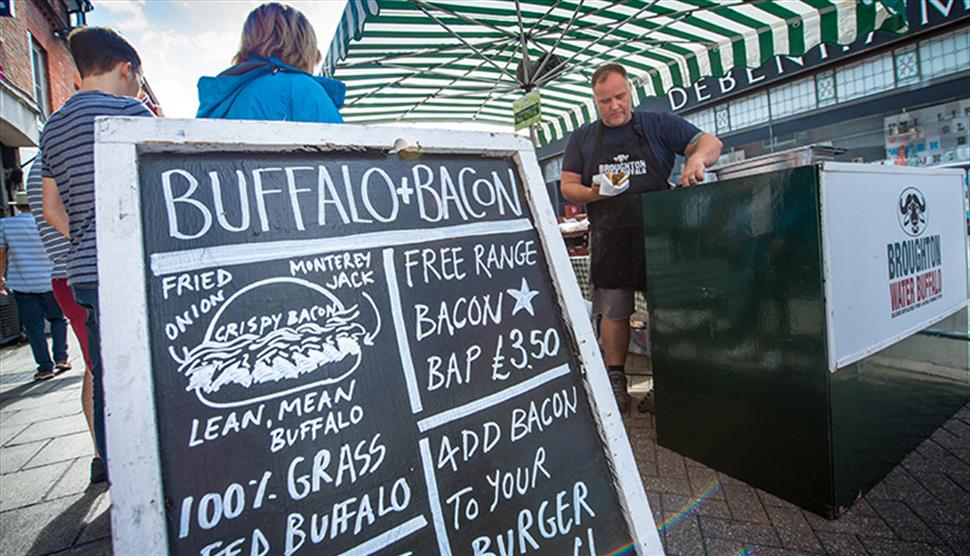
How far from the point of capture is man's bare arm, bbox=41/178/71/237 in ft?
5.39

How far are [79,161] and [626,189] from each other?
7.87 feet

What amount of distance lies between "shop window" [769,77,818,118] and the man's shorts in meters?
10.5

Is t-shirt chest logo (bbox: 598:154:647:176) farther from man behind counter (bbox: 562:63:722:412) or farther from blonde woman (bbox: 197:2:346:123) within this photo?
blonde woman (bbox: 197:2:346:123)

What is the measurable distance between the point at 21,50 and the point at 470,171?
1172 centimetres

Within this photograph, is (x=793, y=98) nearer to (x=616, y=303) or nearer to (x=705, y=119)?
(x=705, y=119)

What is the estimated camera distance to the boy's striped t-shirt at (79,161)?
152 cm

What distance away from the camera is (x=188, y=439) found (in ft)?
2.72

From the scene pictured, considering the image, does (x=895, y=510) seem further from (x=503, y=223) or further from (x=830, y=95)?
(x=830, y=95)

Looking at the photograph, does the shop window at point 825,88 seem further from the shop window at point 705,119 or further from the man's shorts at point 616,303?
the man's shorts at point 616,303

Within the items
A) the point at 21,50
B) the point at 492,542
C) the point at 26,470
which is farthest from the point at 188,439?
the point at 21,50

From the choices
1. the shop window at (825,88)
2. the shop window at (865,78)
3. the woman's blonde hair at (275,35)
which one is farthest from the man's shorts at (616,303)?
the shop window at (825,88)

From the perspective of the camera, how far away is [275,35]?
5.62 ft

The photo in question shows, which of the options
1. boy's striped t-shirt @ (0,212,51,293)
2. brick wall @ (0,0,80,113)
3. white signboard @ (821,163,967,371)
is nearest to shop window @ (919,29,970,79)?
white signboard @ (821,163,967,371)

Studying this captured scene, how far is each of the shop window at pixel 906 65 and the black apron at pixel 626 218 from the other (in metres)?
9.84
